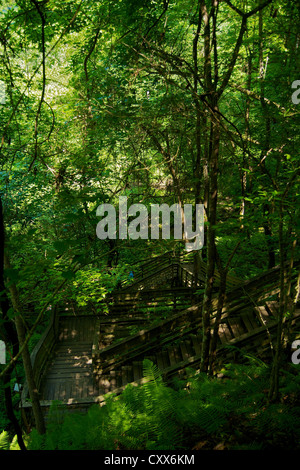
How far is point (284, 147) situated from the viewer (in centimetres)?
758

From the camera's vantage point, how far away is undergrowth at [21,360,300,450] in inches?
113

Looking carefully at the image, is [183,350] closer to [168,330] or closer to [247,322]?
[168,330]

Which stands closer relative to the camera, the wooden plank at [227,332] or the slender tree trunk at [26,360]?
the slender tree trunk at [26,360]

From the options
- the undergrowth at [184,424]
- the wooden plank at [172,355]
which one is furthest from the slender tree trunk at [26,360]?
the wooden plank at [172,355]

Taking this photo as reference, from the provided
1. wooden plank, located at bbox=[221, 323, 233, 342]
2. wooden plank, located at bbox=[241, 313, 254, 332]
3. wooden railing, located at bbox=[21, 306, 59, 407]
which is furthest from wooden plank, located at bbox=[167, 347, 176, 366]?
wooden railing, located at bbox=[21, 306, 59, 407]

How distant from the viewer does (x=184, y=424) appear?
3.20 meters

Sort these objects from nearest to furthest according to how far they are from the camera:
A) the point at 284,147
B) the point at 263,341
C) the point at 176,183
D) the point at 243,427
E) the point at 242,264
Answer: the point at 243,427 < the point at 263,341 < the point at 284,147 < the point at 176,183 < the point at 242,264

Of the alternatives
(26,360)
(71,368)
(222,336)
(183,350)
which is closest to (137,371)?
(183,350)

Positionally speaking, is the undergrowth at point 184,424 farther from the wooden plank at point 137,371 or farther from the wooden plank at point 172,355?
the wooden plank at point 137,371

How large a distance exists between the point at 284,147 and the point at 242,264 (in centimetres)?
567

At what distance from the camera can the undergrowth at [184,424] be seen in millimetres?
2874
